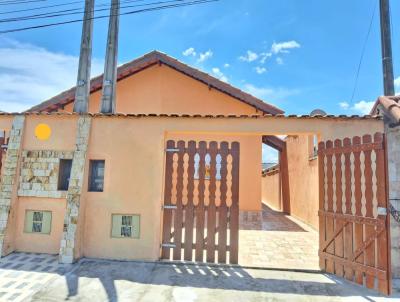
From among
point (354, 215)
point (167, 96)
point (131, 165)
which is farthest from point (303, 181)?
point (131, 165)

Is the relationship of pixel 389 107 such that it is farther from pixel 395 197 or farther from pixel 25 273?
pixel 25 273

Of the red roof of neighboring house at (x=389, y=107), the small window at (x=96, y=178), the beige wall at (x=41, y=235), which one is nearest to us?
the red roof of neighboring house at (x=389, y=107)

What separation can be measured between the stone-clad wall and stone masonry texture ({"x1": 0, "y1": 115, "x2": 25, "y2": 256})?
0.17 metres

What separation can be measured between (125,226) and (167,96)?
7751mm

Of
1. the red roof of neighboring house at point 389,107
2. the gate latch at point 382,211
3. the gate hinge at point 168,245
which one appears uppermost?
the red roof of neighboring house at point 389,107

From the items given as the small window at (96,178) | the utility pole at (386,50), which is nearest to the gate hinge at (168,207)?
the small window at (96,178)

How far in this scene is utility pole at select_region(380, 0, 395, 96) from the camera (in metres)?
11.6

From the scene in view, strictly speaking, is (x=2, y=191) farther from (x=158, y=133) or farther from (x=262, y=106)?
(x=262, y=106)

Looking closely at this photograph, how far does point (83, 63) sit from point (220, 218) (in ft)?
19.9

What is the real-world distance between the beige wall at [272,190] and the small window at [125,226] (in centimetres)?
1392

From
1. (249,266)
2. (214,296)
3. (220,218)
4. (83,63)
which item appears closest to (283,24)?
(83,63)

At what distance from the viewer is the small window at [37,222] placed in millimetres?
6420

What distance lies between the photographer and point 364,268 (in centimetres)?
494

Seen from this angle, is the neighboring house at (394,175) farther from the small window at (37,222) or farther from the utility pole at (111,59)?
the utility pole at (111,59)
